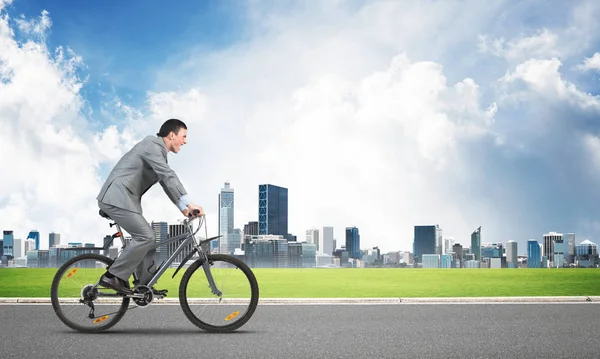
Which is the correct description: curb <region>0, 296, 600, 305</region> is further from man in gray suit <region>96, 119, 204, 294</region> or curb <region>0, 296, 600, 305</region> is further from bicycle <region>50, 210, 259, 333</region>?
man in gray suit <region>96, 119, 204, 294</region>

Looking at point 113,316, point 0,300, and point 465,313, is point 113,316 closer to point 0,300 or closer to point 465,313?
point 0,300

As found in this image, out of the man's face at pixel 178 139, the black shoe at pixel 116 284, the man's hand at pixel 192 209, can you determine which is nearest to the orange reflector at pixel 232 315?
the black shoe at pixel 116 284

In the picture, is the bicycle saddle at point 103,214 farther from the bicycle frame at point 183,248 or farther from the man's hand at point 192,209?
the man's hand at point 192,209

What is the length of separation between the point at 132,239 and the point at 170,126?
4.54ft

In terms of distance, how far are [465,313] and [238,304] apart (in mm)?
3481

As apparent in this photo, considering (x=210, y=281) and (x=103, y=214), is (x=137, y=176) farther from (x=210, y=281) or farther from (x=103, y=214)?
(x=210, y=281)

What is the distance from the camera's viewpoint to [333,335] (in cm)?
693

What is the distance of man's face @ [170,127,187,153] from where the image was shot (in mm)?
7254

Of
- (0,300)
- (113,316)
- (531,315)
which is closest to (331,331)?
(113,316)

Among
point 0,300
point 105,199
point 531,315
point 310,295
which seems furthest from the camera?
point 310,295

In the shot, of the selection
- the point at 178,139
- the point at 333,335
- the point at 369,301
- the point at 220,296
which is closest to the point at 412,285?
the point at 369,301

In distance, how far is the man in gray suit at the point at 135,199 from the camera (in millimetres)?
6875

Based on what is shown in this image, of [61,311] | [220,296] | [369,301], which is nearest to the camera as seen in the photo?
[220,296]

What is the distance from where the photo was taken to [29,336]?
6914mm
